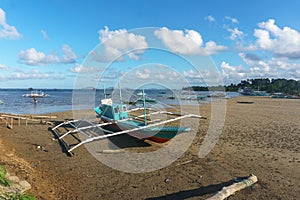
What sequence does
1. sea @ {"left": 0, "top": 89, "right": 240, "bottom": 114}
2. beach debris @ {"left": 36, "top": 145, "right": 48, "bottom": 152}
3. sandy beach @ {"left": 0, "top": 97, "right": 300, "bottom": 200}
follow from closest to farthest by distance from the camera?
sandy beach @ {"left": 0, "top": 97, "right": 300, "bottom": 200} < beach debris @ {"left": 36, "top": 145, "right": 48, "bottom": 152} < sea @ {"left": 0, "top": 89, "right": 240, "bottom": 114}

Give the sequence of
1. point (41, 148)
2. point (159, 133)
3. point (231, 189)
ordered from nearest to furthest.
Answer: point (231, 189), point (159, 133), point (41, 148)

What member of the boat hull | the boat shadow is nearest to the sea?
the boat hull

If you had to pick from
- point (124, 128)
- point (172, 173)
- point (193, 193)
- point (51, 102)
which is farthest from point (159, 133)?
point (51, 102)

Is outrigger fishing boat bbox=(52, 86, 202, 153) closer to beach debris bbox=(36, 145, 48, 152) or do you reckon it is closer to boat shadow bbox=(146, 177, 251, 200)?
beach debris bbox=(36, 145, 48, 152)

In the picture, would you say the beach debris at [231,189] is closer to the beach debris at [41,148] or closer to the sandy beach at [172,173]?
the sandy beach at [172,173]

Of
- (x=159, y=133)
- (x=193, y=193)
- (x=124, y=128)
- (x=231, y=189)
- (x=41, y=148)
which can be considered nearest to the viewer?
(x=231, y=189)

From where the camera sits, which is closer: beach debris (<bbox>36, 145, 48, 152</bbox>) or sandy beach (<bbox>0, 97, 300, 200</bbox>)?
sandy beach (<bbox>0, 97, 300, 200</bbox>)

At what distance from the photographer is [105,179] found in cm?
689

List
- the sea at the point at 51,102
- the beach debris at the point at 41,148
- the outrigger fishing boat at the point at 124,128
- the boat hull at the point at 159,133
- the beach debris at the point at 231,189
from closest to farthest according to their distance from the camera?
the beach debris at the point at 231,189, the boat hull at the point at 159,133, the outrigger fishing boat at the point at 124,128, the beach debris at the point at 41,148, the sea at the point at 51,102

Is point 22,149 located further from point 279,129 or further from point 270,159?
point 279,129

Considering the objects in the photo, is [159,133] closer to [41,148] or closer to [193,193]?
[193,193]

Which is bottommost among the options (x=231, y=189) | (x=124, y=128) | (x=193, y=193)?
(x=193, y=193)

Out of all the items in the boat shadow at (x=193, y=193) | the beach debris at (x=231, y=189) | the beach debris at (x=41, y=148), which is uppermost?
the beach debris at (x=231, y=189)

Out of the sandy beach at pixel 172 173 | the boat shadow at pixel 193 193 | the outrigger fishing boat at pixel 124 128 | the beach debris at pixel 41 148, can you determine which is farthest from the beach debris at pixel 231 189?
the beach debris at pixel 41 148
